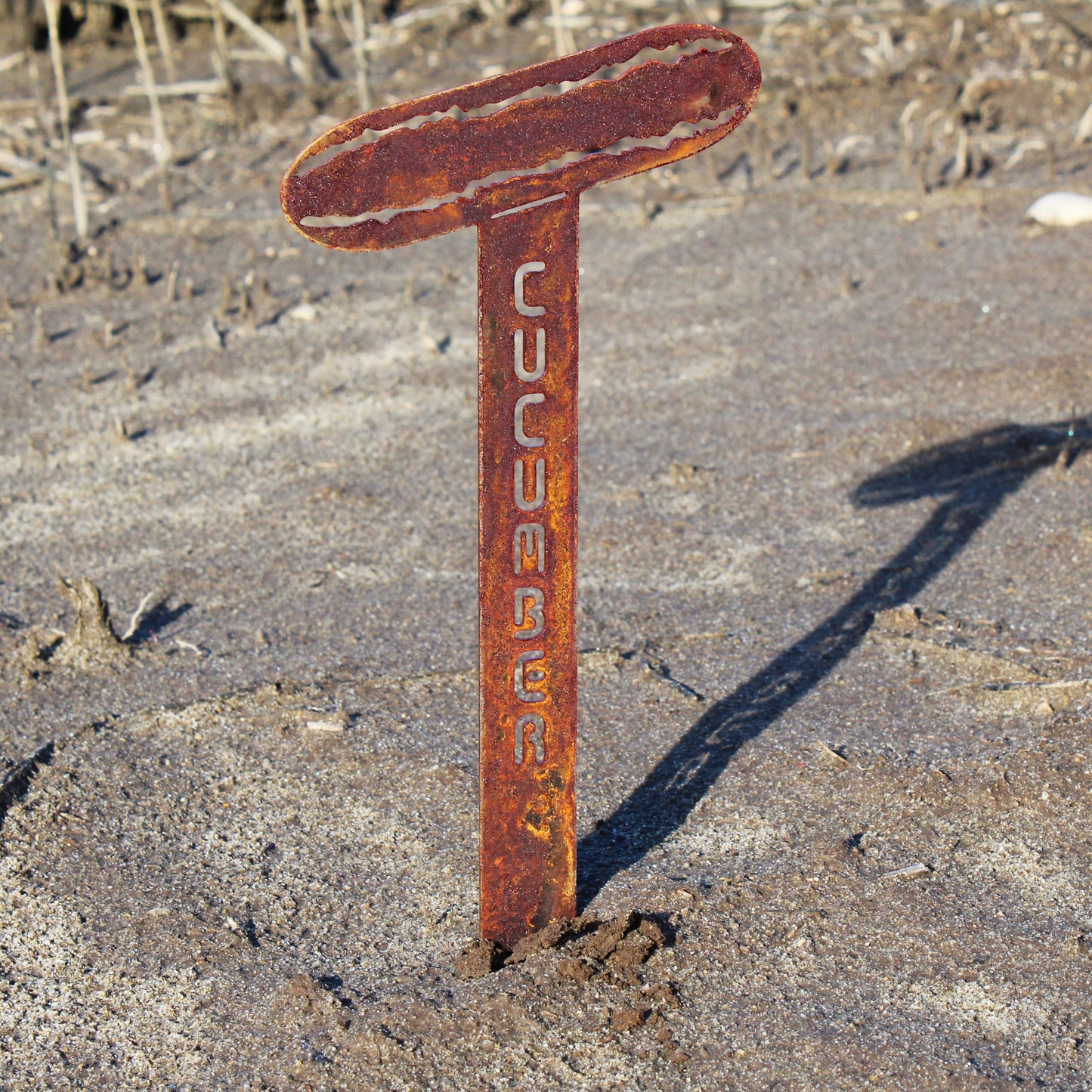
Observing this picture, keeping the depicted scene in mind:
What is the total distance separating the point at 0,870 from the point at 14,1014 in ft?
1.91

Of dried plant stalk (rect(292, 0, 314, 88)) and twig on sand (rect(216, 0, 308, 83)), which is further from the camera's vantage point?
twig on sand (rect(216, 0, 308, 83))

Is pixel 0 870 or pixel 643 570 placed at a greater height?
pixel 0 870

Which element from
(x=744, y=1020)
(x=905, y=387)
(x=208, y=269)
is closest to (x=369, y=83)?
(x=208, y=269)

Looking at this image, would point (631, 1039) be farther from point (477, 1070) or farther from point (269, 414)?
point (269, 414)

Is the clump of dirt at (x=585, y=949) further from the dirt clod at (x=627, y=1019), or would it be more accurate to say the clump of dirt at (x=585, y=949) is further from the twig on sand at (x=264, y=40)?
the twig on sand at (x=264, y=40)

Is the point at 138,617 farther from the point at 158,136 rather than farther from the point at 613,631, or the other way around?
the point at 158,136

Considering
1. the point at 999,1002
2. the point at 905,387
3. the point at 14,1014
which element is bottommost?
the point at 905,387

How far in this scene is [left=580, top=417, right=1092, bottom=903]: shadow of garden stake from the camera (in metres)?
4.02

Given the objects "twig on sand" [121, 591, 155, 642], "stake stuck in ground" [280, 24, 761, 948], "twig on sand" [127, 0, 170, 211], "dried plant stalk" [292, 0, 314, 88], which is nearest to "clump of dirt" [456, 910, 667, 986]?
"stake stuck in ground" [280, 24, 761, 948]

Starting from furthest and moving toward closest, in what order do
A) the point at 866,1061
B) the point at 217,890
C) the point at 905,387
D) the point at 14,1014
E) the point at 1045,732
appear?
the point at 905,387 < the point at 1045,732 < the point at 217,890 < the point at 14,1014 < the point at 866,1061

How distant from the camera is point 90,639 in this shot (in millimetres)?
4996

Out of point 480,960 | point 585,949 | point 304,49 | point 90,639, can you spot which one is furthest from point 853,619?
point 304,49

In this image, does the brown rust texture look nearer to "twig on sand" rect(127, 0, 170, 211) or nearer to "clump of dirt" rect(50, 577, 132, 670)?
"clump of dirt" rect(50, 577, 132, 670)

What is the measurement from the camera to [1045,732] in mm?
4309
